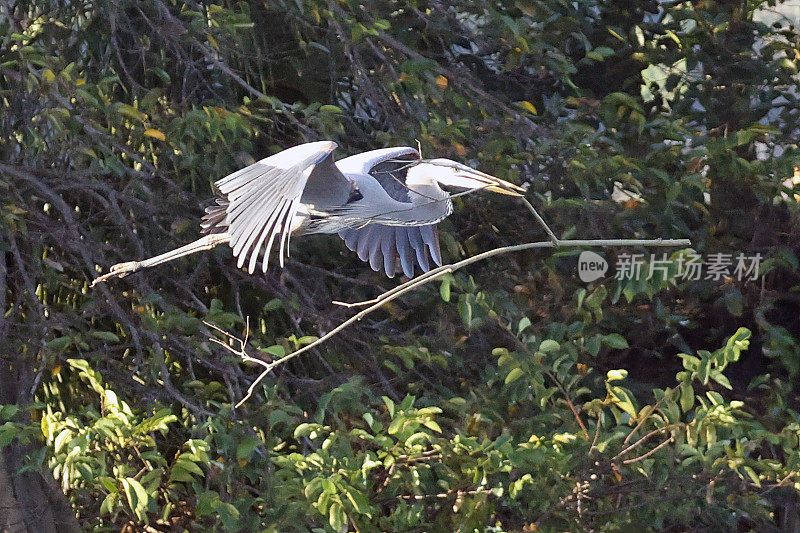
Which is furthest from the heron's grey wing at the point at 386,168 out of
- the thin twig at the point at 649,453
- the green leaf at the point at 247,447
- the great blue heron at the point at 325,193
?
the thin twig at the point at 649,453

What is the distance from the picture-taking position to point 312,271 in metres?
2.01

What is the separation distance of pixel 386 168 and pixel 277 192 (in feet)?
0.48

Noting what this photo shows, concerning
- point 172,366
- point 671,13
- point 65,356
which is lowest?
point 172,366

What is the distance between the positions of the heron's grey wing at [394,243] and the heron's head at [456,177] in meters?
0.12

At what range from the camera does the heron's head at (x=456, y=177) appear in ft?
2.73

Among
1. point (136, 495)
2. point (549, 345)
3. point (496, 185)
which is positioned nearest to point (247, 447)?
point (136, 495)

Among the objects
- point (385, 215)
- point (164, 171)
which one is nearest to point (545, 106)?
point (164, 171)

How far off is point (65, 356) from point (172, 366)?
242mm

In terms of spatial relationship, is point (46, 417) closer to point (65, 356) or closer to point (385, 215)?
point (65, 356)

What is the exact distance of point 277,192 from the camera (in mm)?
838

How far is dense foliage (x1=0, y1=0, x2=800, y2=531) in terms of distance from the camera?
5.87 feet

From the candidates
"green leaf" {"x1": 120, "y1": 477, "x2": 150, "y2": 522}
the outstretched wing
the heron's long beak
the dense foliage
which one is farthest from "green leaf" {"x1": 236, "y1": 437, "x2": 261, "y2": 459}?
the heron's long beak

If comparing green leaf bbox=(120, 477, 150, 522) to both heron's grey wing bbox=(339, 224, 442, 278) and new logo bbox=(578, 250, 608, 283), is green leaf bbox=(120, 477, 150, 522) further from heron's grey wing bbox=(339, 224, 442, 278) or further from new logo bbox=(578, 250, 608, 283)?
new logo bbox=(578, 250, 608, 283)

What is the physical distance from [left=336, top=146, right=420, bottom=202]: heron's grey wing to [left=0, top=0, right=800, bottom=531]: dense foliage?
0.78 meters
